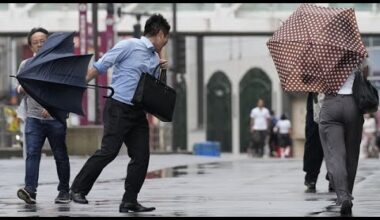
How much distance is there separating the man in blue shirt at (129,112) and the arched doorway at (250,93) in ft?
127

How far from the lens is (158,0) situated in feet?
119

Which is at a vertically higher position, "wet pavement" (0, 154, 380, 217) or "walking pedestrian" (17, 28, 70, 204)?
"walking pedestrian" (17, 28, 70, 204)

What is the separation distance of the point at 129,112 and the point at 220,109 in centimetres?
4115

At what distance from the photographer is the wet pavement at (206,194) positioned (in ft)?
30.1

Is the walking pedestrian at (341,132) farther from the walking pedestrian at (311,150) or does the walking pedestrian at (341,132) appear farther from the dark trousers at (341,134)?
the walking pedestrian at (311,150)

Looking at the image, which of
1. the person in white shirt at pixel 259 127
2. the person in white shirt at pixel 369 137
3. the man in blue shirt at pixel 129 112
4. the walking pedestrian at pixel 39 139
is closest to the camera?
the man in blue shirt at pixel 129 112

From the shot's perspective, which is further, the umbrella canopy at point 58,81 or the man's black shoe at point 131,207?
the umbrella canopy at point 58,81

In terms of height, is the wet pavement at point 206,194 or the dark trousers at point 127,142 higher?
the dark trousers at point 127,142

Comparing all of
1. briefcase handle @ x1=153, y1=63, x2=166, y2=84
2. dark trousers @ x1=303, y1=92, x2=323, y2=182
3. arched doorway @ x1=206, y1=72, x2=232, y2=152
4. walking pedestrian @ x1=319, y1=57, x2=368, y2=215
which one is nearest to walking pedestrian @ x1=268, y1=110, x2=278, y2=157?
arched doorway @ x1=206, y1=72, x2=232, y2=152

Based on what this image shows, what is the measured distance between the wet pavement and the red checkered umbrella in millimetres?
1118

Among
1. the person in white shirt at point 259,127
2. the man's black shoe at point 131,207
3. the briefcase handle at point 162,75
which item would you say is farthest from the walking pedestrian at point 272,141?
the man's black shoe at point 131,207

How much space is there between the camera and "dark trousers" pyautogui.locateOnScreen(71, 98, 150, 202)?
9.16m

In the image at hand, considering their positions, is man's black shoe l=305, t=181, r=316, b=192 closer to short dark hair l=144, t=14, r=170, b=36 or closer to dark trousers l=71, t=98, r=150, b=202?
dark trousers l=71, t=98, r=150, b=202

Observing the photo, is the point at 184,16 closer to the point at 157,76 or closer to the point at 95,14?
the point at 95,14
